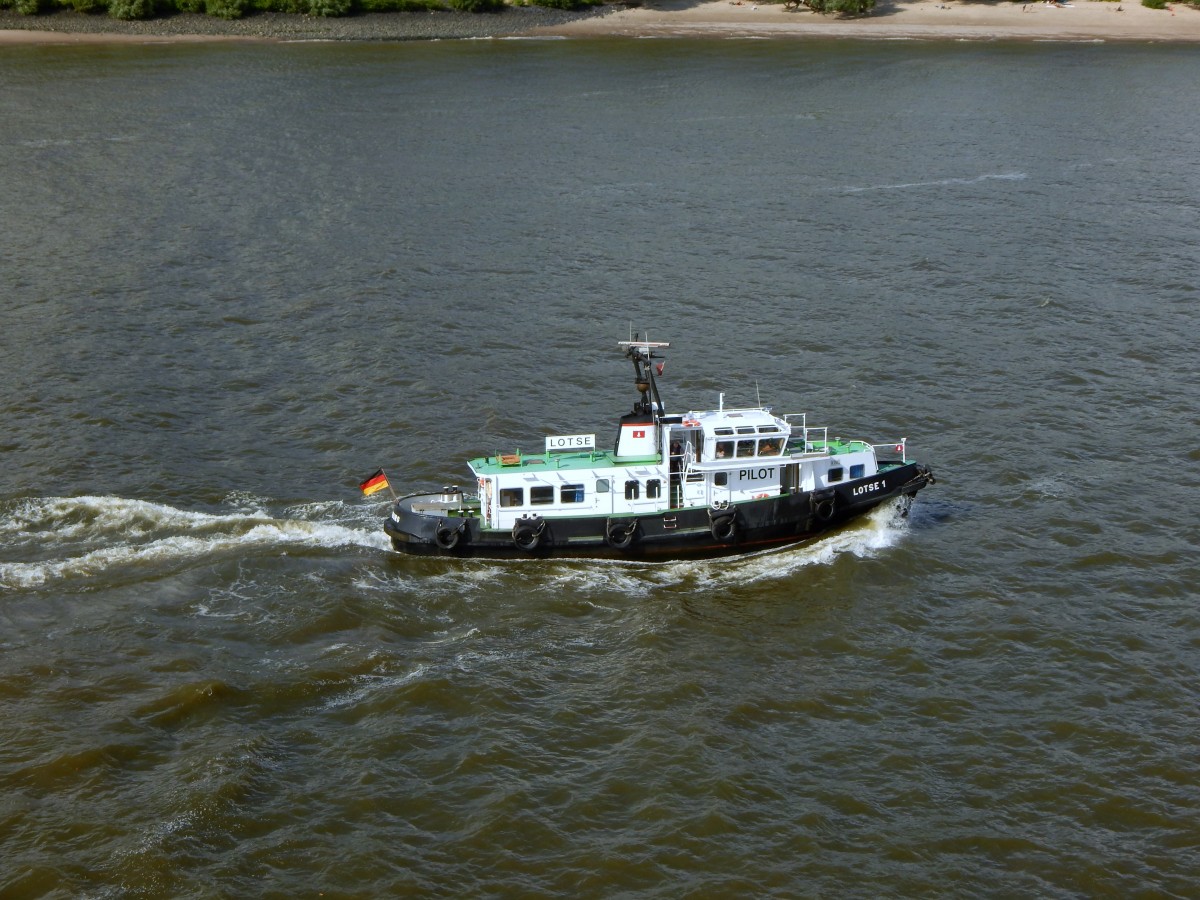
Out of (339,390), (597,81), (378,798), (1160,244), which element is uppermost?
(597,81)

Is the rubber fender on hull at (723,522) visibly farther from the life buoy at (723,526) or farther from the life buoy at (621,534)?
the life buoy at (621,534)

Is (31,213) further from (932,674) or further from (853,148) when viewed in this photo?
(932,674)

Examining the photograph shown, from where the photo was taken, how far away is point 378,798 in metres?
31.0

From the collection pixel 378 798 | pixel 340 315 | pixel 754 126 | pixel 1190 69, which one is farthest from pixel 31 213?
pixel 1190 69

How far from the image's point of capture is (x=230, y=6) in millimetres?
130125

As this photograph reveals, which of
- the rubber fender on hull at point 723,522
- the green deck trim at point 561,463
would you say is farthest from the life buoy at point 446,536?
the rubber fender on hull at point 723,522

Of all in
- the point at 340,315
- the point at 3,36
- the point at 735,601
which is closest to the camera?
the point at 735,601

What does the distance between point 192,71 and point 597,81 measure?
34.5 metres

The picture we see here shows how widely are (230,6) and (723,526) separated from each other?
108 metres

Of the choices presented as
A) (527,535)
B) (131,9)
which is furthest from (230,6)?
(527,535)

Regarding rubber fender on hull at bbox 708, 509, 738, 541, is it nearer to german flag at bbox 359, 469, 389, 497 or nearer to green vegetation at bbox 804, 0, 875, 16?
german flag at bbox 359, 469, 389, 497

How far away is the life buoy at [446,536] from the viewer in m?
40.6

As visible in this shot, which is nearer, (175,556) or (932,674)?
(932,674)

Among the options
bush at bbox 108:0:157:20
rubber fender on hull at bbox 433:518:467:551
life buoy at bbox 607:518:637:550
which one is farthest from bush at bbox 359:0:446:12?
life buoy at bbox 607:518:637:550
